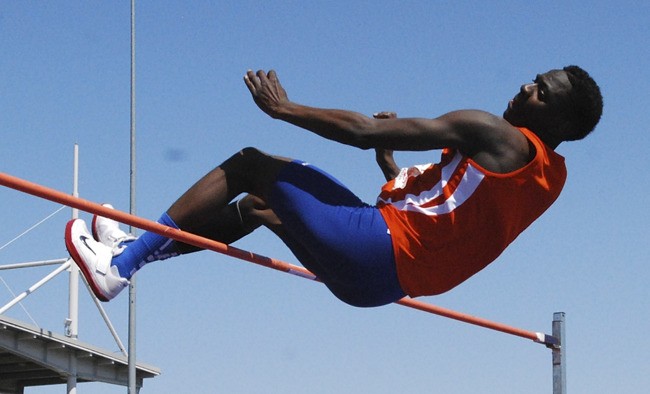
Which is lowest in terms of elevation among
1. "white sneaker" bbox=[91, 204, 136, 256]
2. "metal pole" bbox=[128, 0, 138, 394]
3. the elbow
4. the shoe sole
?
the shoe sole

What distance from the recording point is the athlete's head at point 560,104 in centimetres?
471

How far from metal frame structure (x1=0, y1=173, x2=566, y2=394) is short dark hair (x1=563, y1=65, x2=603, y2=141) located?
1.44 m

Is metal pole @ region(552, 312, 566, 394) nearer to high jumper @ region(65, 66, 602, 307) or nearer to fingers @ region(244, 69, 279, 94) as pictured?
high jumper @ region(65, 66, 602, 307)

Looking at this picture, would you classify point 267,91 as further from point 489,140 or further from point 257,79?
point 489,140

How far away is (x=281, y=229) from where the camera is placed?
4.97m

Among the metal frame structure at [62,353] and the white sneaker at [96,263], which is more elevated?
the metal frame structure at [62,353]

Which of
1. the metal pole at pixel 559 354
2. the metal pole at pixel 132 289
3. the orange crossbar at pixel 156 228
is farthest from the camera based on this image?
the metal pole at pixel 132 289

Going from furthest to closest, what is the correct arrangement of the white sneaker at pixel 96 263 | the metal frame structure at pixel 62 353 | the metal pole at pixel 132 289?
1. the metal frame structure at pixel 62 353
2. the metal pole at pixel 132 289
3. the white sneaker at pixel 96 263

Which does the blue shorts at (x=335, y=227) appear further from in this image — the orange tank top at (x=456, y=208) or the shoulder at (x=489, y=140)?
the shoulder at (x=489, y=140)

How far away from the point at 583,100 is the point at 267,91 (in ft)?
4.17

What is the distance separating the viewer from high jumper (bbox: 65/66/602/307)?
457cm

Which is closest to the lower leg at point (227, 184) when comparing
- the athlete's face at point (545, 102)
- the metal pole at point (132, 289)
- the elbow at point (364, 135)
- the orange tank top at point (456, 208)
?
the elbow at point (364, 135)

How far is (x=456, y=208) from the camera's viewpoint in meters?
4.66

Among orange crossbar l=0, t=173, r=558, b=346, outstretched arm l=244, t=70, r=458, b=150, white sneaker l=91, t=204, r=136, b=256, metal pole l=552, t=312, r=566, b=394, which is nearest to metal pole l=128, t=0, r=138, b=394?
metal pole l=552, t=312, r=566, b=394
